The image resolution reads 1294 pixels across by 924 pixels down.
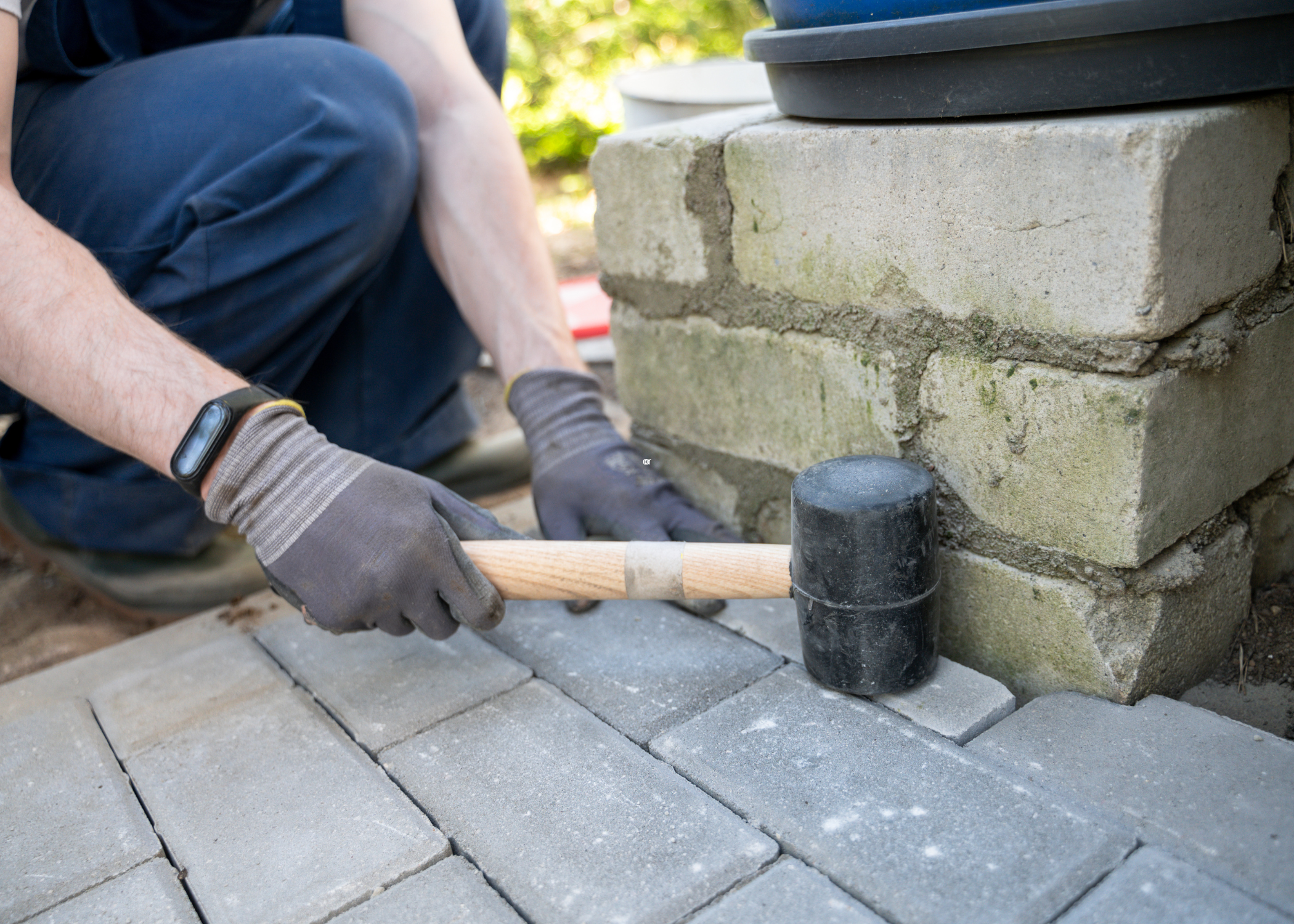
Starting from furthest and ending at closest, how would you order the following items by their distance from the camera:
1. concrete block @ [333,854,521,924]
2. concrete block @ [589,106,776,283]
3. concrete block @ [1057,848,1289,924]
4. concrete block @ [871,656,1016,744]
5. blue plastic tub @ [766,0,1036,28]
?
concrete block @ [589,106,776,283] → concrete block @ [871,656,1016,744] → blue plastic tub @ [766,0,1036,28] → concrete block @ [333,854,521,924] → concrete block @ [1057,848,1289,924]

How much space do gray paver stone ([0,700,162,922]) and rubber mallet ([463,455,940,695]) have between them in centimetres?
61

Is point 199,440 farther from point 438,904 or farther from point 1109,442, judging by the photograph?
point 1109,442

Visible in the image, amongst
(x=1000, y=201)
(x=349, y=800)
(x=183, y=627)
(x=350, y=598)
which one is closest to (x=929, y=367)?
(x=1000, y=201)

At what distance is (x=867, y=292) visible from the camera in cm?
154

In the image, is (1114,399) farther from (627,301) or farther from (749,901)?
(627,301)

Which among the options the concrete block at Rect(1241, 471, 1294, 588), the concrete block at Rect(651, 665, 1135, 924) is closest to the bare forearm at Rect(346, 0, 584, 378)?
the concrete block at Rect(651, 665, 1135, 924)

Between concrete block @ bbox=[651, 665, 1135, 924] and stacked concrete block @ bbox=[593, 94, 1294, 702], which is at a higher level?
stacked concrete block @ bbox=[593, 94, 1294, 702]

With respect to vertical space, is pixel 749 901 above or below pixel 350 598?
below

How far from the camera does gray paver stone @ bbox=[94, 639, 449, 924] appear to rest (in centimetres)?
121

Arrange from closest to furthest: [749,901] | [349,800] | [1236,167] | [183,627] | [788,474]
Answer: [749,901]
[1236,167]
[349,800]
[788,474]
[183,627]

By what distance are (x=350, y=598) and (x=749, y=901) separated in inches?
29.0

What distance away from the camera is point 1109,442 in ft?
4.23

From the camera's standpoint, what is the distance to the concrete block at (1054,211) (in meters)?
1.18

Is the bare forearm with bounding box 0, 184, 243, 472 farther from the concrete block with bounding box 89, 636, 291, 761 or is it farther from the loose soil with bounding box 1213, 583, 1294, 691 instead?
the loose soil with bounding box 1213, 583, 1294, 691
